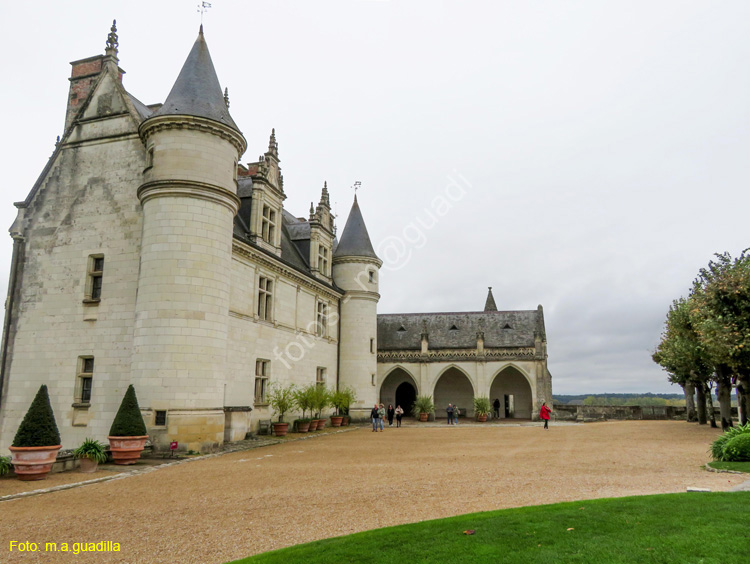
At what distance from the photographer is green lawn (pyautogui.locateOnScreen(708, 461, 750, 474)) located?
10.7m

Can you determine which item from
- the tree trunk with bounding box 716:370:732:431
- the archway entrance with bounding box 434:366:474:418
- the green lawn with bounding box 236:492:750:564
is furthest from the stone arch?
the green lawn with bounding box 236:492:750:564

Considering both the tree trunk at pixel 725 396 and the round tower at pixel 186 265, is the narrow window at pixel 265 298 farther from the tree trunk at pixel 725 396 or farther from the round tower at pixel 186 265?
the tree trunk at pixel 725 396

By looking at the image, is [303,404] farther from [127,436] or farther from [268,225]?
[127,436]

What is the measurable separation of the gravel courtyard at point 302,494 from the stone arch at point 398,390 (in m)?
23.0

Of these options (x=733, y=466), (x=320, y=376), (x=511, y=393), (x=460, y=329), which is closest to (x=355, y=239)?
(x=320, y=376)

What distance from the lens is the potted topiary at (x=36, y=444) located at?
10.8m

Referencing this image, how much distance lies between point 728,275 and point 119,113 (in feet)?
68.0

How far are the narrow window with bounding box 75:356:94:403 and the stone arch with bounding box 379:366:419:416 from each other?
76.9 feet

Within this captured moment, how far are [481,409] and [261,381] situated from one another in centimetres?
1624

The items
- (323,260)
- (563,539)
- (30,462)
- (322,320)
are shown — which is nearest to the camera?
(563,539)

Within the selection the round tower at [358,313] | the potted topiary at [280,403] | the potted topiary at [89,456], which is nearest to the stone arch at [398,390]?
the round tower at [358,313]

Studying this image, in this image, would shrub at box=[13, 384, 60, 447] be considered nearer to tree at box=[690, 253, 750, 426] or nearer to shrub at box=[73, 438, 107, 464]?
shrub at box=[73, 438, 107, 464]

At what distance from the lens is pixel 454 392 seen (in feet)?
127

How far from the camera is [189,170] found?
53.8ft
